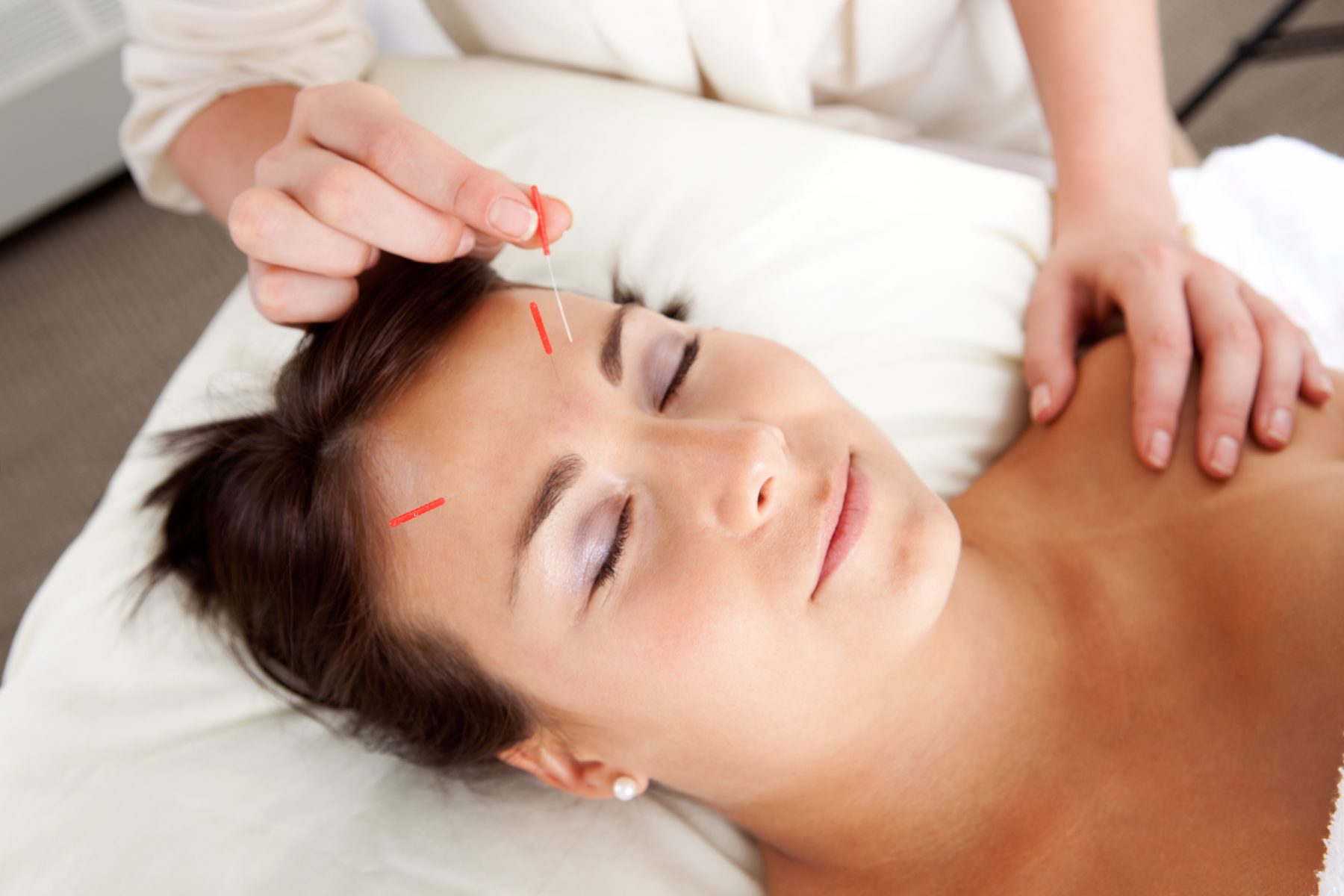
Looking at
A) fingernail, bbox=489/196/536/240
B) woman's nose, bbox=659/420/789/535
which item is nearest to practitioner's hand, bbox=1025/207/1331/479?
woman's nose, bbox=659/420/789/535

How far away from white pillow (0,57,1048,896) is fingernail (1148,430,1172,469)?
260mm

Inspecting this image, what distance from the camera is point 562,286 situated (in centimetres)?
142

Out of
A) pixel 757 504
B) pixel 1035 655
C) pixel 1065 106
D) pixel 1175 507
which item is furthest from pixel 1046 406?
pixel 757 504

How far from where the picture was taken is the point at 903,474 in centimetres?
105

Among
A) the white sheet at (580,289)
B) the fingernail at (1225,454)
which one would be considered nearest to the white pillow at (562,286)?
the white sheet at (580,289)

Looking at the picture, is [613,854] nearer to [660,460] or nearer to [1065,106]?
[660,460]

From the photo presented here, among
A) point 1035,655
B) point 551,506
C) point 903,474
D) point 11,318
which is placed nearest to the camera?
Answer: point 551,506

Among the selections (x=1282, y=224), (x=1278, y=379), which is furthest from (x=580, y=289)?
(x=1282, y=224)

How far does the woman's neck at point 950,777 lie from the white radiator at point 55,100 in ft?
8.53

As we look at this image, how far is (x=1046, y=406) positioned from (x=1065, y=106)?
47 centimetres

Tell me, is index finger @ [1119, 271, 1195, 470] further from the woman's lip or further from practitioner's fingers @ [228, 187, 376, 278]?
practitioner's fingers @ [228, 187, 376, 278]

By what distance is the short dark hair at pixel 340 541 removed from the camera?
106cm

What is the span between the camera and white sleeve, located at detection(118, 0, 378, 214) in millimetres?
1396

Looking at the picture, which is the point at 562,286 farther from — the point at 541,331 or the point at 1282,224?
the point at 1282,224
